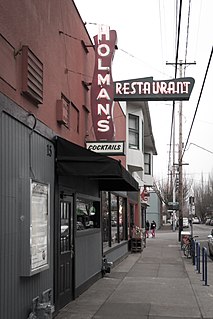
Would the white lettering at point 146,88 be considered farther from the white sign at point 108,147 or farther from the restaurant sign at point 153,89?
the white sign at point 108,147

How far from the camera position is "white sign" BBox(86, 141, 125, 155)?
12172 millimetres

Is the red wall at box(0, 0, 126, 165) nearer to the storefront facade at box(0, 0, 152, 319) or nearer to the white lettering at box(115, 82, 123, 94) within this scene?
the storefront facade at box(0, 0, 152, 319)

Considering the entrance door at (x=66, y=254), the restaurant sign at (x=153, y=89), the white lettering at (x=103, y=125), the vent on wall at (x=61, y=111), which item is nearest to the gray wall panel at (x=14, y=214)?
the vent on wall at (x=61, y=111)

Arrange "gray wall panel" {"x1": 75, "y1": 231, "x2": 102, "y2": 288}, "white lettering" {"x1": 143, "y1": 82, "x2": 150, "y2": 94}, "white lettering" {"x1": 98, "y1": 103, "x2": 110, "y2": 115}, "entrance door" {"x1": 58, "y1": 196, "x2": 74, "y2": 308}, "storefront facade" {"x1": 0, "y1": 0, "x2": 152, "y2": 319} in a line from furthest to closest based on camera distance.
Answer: "white lettering" {"x1": 143, "y1": 82, "x2": 150, "y2": 94} → "white lettering" {"x1": 98, "y1": 103, "x2": 110, "y2": 115} → "gray wall panel" {"x1": 75, "y1": 231, "x2": 102, "y2": 288} → "entrance door" {"x1": 58, "y1": 196, "x2": 74, "y2": 308} → "storefront facade" {"x1": 0, "y1": 0, "x2": 152, "y2": 319}

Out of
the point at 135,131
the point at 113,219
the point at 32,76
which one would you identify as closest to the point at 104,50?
the point at 32,76

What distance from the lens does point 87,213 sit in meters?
13.2

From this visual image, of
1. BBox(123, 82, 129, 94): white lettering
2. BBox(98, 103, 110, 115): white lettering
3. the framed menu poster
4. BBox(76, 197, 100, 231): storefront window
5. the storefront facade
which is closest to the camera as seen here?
the storefront facade

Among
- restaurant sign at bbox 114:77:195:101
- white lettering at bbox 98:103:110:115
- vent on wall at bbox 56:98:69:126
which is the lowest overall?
vent on wall at bbox 56:98:69:126

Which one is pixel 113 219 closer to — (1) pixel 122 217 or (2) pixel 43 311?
(1) pixel 122 217

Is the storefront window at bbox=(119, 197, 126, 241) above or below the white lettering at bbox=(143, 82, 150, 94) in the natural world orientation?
below

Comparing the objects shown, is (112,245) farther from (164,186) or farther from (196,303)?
(164,186)

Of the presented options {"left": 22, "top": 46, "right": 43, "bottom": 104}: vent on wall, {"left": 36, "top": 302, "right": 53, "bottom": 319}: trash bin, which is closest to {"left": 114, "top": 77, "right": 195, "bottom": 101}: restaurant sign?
{"left": 22, "top": 46, "right": 43, "bottom": 104}: vent on wall

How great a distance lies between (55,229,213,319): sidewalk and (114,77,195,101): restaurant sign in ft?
16.0

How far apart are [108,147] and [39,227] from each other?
4.68m
